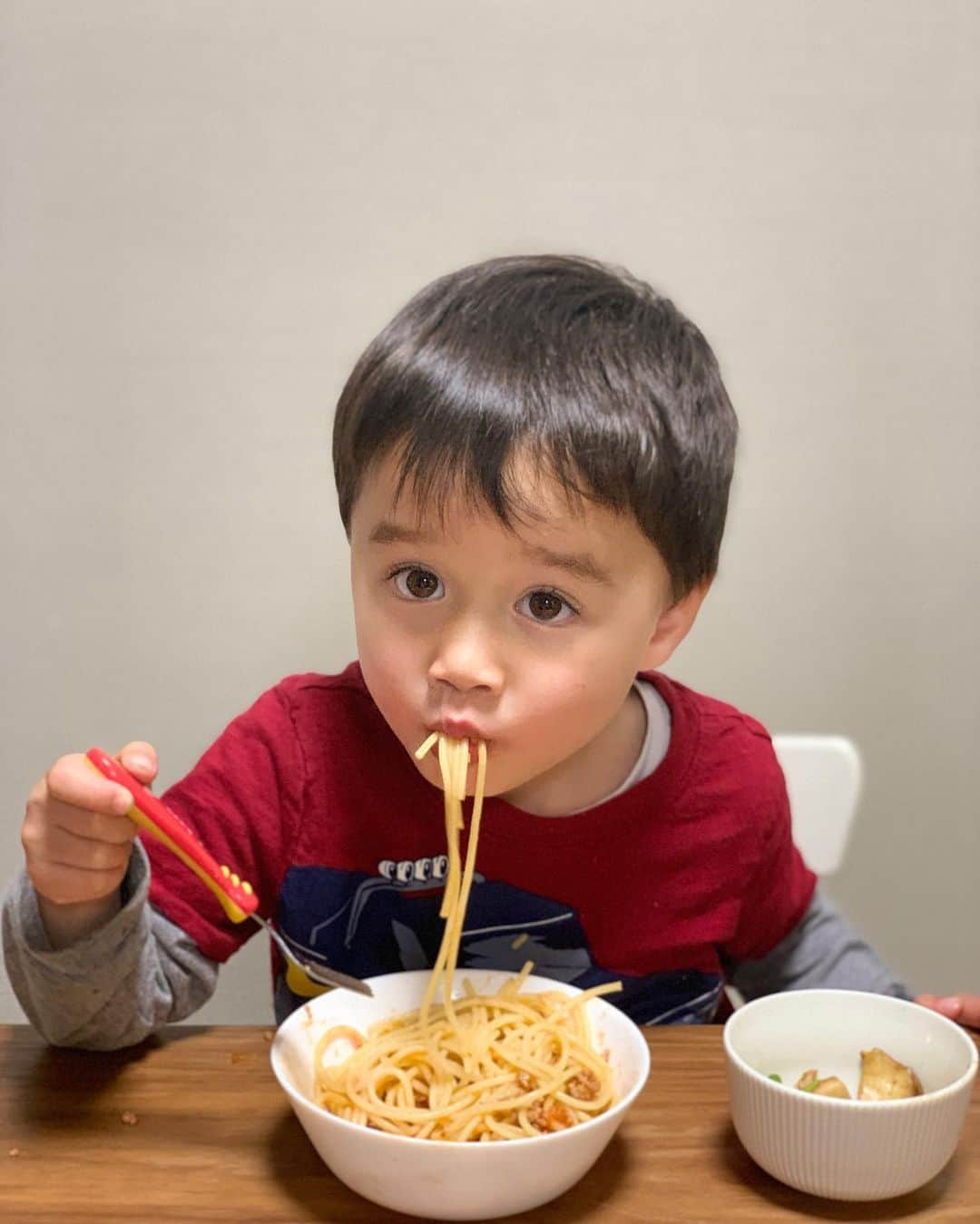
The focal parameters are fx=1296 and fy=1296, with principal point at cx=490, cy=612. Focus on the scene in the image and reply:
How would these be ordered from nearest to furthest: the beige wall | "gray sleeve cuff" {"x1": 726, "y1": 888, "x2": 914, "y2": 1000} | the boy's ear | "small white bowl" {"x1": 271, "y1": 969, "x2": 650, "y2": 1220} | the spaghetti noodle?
"small white bowl" {"x1": 271, "y1": 969, "x2": 650, "y2": 1220}, the spaghetti noodle, the boy's ear, "gray sleeve cuff" {"x1": 726, "y1": 888, "x2": 914, "y2": 1000}, the beige wall

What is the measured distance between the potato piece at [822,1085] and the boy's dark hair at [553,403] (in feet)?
1.20

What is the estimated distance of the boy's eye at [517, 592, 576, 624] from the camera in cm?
88

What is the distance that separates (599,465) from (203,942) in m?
0.49

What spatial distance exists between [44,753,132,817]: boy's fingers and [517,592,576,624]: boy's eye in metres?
0.29

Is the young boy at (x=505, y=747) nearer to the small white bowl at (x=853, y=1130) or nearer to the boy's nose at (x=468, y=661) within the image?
the boy's nose at (x=468, y=661)

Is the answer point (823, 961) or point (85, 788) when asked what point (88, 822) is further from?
point (823, 961)

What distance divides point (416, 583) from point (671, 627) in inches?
9.6

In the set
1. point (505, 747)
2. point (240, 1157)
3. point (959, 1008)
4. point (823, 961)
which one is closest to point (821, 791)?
point (823, 961)

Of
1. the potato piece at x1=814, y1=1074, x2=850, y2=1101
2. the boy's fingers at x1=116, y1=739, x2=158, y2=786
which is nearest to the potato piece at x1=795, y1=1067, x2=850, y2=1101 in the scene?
the potato piece at x1=814, y1=1074, x2=850, y2=1101

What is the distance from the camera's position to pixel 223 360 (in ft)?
4.75

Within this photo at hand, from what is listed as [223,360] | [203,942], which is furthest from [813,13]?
[203,942]

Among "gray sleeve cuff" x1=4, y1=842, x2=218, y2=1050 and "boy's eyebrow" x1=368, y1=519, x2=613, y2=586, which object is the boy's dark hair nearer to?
"boy's eyebrow" x1=368, y1=519, x2=613, y2=586

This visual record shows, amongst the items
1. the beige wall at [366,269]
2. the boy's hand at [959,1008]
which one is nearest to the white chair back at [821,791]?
the beige wall at [366,269]

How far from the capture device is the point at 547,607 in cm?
90
